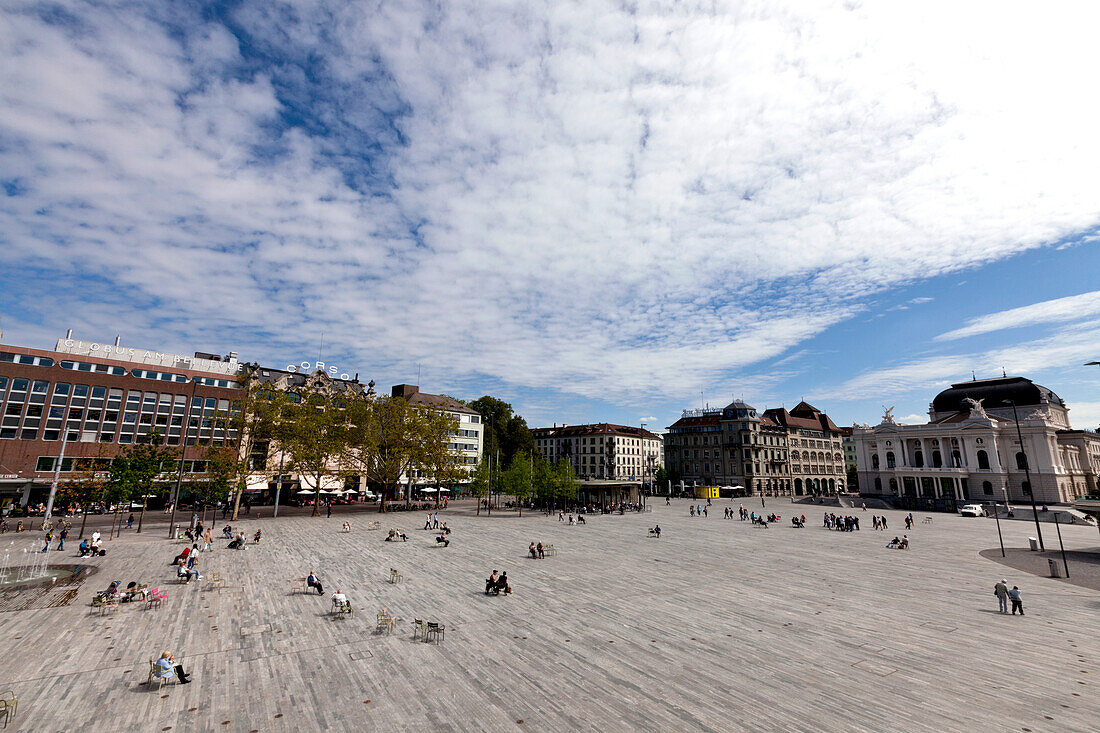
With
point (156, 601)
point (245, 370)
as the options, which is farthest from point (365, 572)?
point (245, 370)

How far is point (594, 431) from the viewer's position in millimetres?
136875

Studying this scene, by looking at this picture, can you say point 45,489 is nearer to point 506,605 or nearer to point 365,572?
point 365,572

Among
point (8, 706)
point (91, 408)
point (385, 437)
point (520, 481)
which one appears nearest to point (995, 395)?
point (520, 481)

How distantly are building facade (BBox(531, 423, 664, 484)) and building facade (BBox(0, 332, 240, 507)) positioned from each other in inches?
3085

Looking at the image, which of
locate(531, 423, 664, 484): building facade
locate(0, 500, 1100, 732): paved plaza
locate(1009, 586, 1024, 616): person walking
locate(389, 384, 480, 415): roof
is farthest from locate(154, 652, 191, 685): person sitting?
locate(531, 423, 664, 484): building facade

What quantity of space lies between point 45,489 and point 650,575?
230ft

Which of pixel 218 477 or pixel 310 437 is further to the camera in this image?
pixel 310 437

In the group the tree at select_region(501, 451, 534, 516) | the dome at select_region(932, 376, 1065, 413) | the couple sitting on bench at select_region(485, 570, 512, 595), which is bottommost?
the couple sitting on bench at select_region(485, 570, 512, 595)

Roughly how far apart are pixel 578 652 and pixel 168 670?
11.6 metres

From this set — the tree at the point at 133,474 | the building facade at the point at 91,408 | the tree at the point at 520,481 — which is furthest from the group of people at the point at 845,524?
the building facade at the point at 91,408

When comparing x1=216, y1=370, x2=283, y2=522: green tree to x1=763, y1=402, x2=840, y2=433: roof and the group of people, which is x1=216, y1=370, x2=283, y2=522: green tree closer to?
the group of people

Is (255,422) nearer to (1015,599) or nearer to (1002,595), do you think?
(1002,595)

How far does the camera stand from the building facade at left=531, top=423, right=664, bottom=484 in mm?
132500

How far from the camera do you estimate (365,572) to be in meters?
27.4
